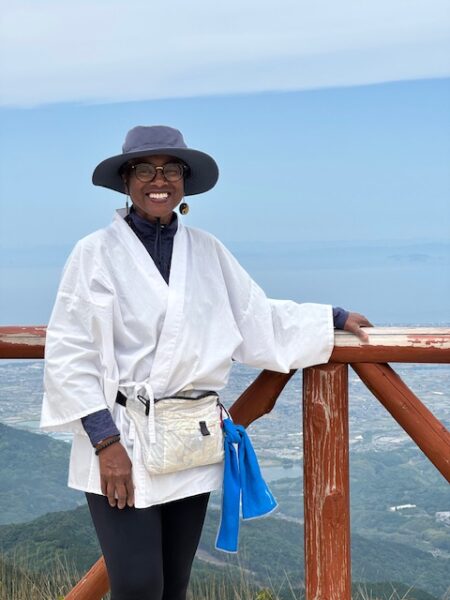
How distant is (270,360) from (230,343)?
244mm

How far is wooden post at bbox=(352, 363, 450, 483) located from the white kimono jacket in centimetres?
57

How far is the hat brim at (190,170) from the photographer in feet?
8.64

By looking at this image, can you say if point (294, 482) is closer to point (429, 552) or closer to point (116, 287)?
point (116, 287)

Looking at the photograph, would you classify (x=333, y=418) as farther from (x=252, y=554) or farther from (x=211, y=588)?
(x=252, y=554)

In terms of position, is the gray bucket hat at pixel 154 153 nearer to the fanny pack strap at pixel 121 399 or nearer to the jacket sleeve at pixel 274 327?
the jacket sleeve at pixel 274 327

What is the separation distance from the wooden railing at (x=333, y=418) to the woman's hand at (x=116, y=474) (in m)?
0.65

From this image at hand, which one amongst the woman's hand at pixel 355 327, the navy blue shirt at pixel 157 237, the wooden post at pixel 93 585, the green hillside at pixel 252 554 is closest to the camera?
the navy blue shirt at pixel 157 237

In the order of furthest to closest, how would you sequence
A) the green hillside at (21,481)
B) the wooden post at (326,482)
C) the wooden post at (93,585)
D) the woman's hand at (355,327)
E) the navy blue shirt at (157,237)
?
the green hillside at (21,481) < the wooden post at (93,585) < the wooden post at (326,482) < the woman's hand at (355,327) < the navy blue shirt at (157,237)

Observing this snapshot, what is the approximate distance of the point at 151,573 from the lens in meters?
2.58

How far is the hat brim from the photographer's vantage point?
263 cm

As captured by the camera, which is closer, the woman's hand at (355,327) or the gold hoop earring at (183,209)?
the gold hoop earring at (183,209)

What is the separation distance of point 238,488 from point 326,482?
54 centimetres

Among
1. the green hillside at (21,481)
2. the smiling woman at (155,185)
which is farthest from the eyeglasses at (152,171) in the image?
the green hillside at (21,481)

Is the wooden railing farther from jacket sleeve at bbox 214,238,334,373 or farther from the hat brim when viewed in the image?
the hat brim
